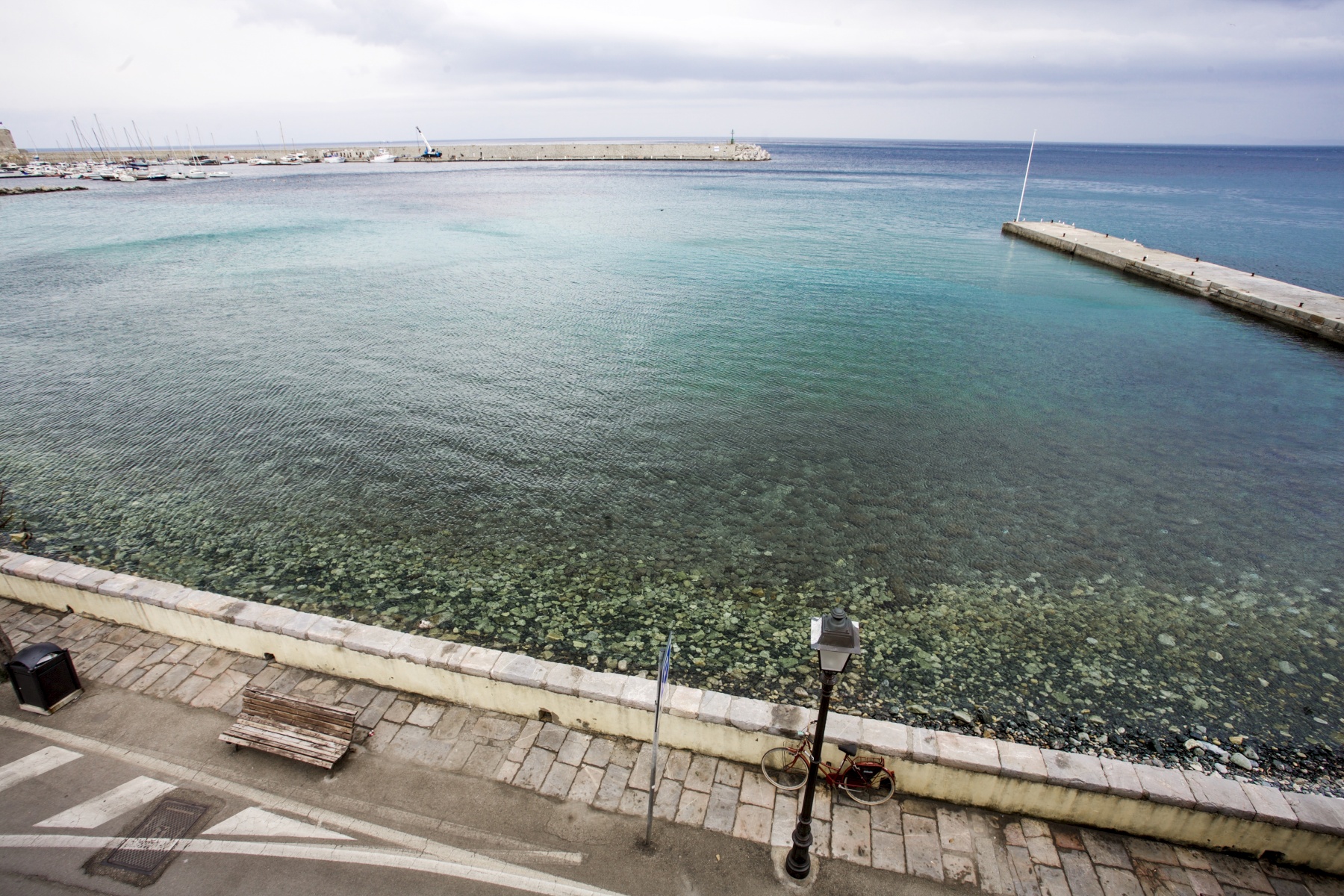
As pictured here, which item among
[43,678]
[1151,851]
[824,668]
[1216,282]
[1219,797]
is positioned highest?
[824,668]

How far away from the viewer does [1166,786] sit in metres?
6.50

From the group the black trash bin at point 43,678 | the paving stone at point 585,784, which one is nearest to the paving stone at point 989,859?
the paving stone at point 585,784

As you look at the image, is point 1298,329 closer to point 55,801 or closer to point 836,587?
point 836,587

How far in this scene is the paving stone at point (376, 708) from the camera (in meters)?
7.85

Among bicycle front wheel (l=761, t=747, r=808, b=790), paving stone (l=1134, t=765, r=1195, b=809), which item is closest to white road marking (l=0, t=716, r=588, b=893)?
bicycle front wheel (l=761, t=747, r=808, b=790)

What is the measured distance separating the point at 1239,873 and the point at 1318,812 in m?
0.98

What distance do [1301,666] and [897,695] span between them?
701cm

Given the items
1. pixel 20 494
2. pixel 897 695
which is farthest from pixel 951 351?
pixel 20 494

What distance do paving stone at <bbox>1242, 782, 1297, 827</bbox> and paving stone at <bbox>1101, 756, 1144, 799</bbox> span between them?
99cm

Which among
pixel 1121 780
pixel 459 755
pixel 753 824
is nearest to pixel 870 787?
pixel 753 824

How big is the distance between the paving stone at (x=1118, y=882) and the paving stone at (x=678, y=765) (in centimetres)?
422

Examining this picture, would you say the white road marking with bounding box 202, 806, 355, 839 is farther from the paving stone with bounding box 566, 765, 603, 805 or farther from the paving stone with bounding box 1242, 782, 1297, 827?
the paving stone with bounding box 1242, 782, 1297, 827

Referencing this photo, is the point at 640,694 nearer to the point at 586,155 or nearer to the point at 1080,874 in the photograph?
the point at 1080,874

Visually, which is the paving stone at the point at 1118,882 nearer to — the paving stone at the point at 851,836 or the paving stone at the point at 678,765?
the paving stone at the point at 851,836
